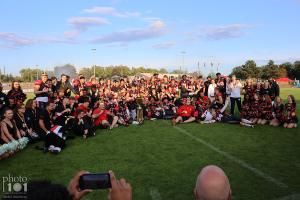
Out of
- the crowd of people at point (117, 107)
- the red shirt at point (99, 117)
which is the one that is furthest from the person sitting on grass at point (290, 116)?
the red shirt at point (99, 117)

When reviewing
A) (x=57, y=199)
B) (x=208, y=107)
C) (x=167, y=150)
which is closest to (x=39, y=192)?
(x=57, y=199)

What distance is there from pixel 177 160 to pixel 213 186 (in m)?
5.46

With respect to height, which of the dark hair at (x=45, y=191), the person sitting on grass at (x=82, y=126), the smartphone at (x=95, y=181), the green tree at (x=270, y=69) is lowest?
the person sitting on grass at (x=82, y=126)

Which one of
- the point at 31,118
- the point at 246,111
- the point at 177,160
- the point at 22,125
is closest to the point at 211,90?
the point at 246,111

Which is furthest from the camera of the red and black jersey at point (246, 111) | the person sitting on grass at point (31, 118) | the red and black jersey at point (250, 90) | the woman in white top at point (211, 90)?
the woman in white top at point (211, 90)

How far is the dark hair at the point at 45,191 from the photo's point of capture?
4.40 feet

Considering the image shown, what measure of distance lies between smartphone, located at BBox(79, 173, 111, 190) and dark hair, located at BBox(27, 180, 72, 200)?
12.0 inches

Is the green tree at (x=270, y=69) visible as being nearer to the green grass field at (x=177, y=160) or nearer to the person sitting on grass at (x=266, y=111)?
the person sitting on grass at (x=266, y=111)

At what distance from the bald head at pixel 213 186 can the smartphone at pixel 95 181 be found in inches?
20.2

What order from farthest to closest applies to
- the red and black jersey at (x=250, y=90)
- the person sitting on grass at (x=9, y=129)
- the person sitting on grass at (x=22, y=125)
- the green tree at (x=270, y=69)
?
the green tree at (x=270, y=69)
the red and black jersey at (x=250, y=90)
the person sitting on grass at (x=22, y=125)
the person sitting on grass at (x=9, y=129)

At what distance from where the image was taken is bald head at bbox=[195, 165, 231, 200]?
5.68 feet

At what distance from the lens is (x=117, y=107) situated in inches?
534

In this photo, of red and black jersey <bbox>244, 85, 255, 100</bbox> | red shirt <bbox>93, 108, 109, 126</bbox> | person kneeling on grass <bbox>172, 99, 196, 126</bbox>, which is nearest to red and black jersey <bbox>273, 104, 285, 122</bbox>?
red and black jersey <bbox>244, 85, 255, 100</bbox>

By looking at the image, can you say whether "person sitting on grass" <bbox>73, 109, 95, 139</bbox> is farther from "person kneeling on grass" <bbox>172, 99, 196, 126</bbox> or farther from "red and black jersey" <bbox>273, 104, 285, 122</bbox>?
"red and black jersey" <bbox>273, 104, 285, 122</bbox>
